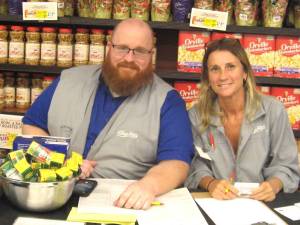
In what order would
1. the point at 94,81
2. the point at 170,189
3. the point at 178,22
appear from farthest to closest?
the point at 178,22 → the point at 94,81 → the point at 170,189

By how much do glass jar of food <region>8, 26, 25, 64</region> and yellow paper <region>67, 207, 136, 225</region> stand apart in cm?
180

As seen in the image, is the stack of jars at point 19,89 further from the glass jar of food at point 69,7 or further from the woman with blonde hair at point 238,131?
the woman with blonde hair at point 238,131

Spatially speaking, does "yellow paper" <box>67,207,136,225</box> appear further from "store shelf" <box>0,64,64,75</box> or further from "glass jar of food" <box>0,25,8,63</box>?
"glass jar of food" <box>0,25,8,63</box>

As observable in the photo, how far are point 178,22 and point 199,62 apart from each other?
0.29 m

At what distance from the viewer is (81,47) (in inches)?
119

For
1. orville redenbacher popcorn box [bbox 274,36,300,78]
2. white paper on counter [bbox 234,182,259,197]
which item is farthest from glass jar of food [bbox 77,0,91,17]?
white paper on counter [bbox 234,182,259,197]

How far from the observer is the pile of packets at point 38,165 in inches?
59.6

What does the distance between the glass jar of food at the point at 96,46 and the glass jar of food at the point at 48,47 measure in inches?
9.8

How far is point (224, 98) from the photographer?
245 centimetres

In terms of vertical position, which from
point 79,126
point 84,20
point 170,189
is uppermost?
point 84,20

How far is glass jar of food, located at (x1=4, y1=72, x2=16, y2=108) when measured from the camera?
125 inches

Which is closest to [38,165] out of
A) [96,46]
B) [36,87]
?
[96,46]

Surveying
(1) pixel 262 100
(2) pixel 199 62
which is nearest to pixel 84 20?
(2) pixel 199 62

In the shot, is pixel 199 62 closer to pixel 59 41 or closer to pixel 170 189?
pixel 59 41
